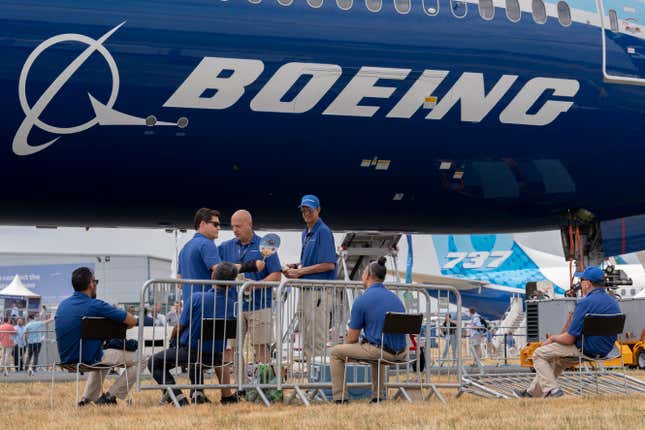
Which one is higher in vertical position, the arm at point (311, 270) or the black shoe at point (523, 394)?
the arm at point (311, 270)

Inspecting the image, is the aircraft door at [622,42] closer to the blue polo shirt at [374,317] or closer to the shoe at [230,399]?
the blue polo shirt at [374,317]

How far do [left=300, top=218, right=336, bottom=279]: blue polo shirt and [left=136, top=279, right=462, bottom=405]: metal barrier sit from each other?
34cm

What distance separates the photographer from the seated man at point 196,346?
7.90 meters

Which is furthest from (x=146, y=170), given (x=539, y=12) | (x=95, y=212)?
(x=539, y=12)

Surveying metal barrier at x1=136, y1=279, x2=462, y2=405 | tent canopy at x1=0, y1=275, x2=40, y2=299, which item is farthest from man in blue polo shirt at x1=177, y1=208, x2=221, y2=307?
tent canopy at x1=0, y1=275, x2=40, y2=299

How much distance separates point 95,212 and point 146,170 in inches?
40.0

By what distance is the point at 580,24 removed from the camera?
1211 cm

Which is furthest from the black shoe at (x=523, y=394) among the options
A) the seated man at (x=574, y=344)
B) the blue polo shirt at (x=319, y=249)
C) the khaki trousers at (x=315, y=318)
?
the blue polo shirt at (x=319, y=249)

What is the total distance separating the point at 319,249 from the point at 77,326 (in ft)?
7.66

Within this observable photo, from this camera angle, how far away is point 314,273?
878cm

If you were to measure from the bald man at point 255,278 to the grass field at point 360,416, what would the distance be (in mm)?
833

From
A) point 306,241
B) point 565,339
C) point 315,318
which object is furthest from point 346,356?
point 565,339

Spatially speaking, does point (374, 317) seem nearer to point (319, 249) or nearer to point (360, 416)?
point (319, 249)

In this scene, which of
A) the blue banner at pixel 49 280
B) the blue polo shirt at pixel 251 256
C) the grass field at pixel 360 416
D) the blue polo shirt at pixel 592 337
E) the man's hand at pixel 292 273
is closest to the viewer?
the grass field at pixel 360 416
